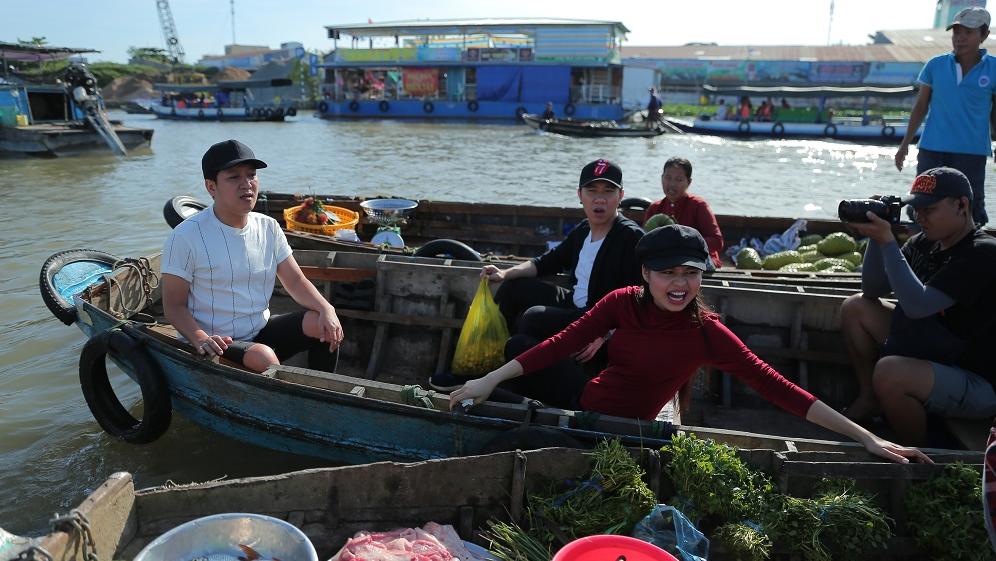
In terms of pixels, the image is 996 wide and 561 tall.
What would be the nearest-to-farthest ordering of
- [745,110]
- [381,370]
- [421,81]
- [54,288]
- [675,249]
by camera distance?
1. [675,249]
2. [54,288]
3. [381,370]
4. [745,110]
5. [421,81]

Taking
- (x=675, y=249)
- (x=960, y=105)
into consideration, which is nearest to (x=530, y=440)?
(x=675, y=249)

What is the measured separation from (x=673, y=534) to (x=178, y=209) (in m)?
5.94

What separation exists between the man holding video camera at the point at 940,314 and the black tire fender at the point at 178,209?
5.94 meters

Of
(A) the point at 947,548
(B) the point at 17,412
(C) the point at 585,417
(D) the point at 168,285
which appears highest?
(D) the point at 168,285

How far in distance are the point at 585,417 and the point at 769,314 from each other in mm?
2276

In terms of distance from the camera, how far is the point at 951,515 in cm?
271

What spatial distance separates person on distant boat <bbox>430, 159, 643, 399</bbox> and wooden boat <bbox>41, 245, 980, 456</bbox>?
0.58 m

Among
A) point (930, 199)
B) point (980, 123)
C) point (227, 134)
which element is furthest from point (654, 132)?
point (930, 199)

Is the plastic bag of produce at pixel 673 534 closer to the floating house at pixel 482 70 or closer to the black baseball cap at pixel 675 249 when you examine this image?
the black baseball cap at pixel 675 249

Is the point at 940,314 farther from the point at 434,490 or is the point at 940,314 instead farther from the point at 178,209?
the point at 178,209

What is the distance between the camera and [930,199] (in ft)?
11.1

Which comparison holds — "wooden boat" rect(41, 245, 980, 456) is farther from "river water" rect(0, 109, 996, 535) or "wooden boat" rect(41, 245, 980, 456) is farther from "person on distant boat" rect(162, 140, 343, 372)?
"river water" rect(0, 109, 996, 535)

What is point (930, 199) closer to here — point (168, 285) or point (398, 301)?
point (398, 301)

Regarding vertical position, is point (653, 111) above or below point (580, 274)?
above
